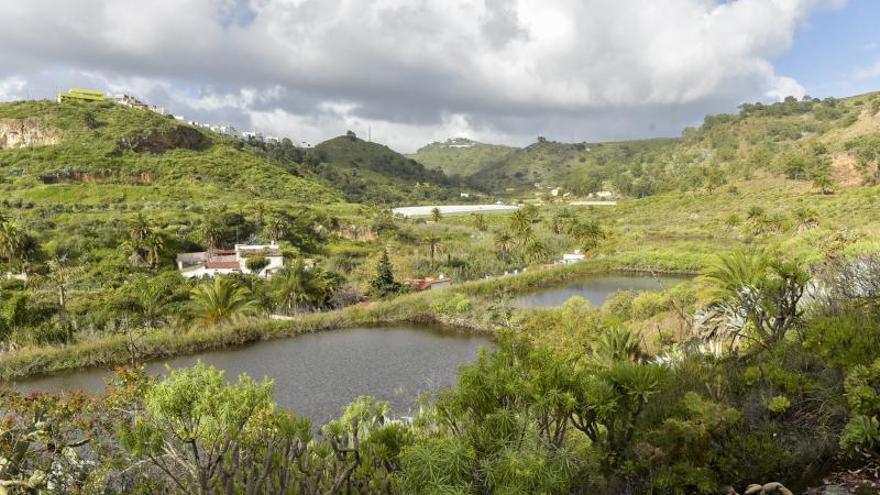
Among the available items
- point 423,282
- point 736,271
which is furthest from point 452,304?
point 736,271

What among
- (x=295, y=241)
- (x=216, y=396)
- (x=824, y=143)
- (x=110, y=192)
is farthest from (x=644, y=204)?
(x=216, y=396)

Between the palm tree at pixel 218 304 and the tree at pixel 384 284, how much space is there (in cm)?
1056

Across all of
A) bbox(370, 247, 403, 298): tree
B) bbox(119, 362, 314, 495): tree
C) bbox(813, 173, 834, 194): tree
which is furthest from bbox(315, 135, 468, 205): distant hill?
bbox(119, 362, 314, 495): tree

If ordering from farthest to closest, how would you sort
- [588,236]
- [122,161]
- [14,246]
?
[122,161] < [588,236] < [14,246]

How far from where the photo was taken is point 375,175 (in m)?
138

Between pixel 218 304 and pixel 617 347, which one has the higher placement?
pixel 617 347

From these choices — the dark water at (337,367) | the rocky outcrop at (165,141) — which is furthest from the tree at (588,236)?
the rocky outcrop at (165,141)

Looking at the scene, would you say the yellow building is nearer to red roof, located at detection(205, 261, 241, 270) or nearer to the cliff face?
the cliff face

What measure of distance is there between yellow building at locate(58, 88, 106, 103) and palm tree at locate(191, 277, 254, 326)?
79174 millimetres

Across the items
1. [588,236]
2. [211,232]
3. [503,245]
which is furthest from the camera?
[588,236]

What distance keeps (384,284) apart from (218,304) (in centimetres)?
1290

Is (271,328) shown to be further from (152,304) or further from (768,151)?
(768,151)

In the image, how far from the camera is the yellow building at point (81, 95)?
291 ft

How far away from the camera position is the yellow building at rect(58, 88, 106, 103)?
8880 centimetres
